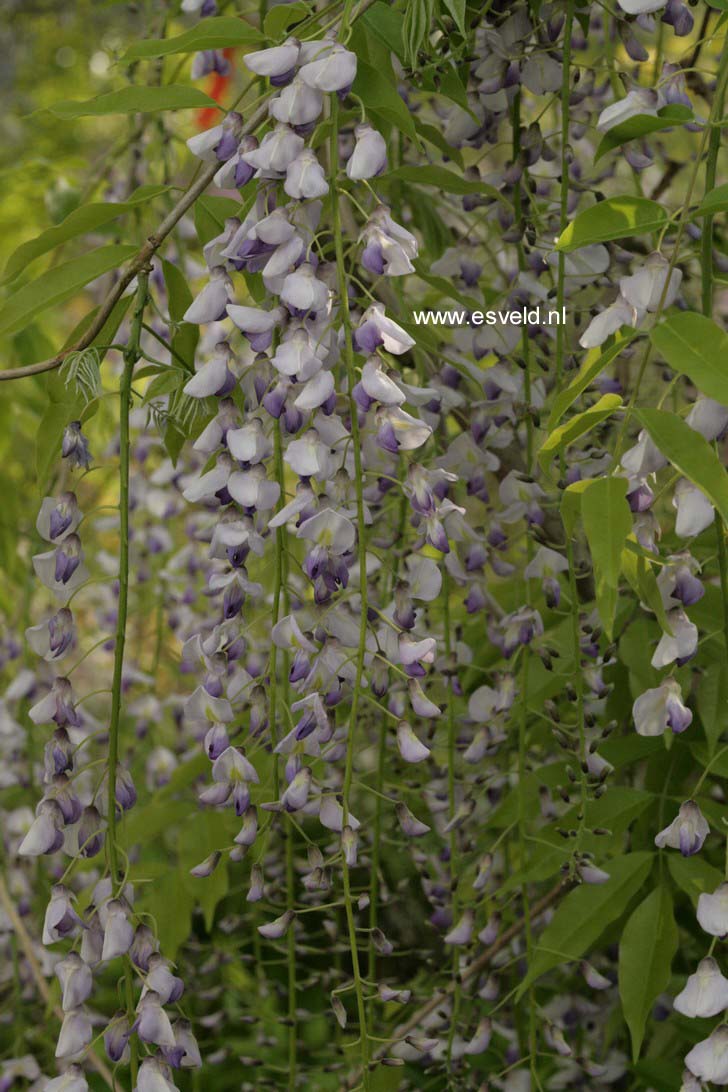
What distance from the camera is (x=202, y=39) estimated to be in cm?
72

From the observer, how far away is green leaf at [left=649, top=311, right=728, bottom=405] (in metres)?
0.63

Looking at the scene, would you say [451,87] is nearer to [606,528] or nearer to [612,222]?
[612,222]

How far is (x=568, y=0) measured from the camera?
2.70ft

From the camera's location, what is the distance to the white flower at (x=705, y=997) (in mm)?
690

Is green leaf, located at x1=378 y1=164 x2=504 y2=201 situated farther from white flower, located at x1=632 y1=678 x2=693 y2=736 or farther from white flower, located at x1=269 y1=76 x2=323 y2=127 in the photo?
white flower, located at x1=632 y1=678 x2=693 y2=736

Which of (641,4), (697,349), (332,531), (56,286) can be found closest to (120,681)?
(332,531)

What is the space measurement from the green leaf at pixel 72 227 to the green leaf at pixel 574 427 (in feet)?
0.97

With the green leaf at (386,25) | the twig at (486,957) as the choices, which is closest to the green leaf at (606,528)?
the green leaf at (386,25)

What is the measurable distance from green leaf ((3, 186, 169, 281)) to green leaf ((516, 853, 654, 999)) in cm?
54

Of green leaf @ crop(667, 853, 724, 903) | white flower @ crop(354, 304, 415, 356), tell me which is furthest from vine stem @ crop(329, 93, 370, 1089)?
green leaf @ crop(667, 853, 724, 903)

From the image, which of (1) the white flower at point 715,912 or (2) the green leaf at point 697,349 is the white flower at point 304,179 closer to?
Result: (2) the green leaf at point 697,349

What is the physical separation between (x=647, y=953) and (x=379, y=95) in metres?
0.56

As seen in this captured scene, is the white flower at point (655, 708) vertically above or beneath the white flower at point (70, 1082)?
above

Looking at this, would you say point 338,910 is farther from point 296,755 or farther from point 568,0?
point 568,0
